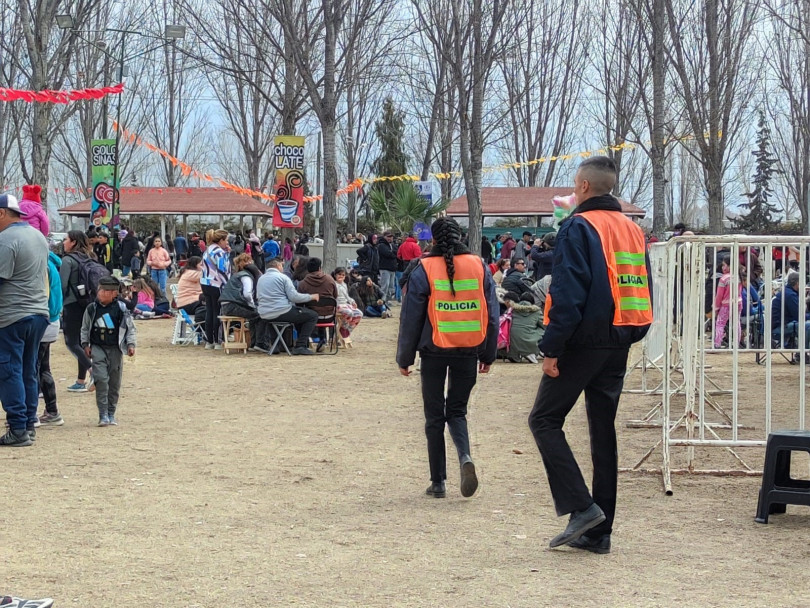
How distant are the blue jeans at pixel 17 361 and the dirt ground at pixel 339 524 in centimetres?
34

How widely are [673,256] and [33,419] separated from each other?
5313 millimetres

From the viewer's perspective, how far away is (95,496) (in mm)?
7133

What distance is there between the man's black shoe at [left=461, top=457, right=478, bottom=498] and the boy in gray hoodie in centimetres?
397

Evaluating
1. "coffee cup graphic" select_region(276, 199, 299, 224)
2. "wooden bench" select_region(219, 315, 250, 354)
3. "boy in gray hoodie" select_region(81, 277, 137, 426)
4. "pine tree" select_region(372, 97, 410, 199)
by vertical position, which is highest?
"pine tree" select_region(372, 97, 410, 199)

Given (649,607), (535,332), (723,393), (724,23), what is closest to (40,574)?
(649,607)

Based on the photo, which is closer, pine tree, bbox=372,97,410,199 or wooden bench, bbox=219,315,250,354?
wooden bench, bbox=219,315,250,354

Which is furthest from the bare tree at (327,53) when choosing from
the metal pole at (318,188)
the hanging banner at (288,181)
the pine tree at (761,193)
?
the pine tree at (761,193)

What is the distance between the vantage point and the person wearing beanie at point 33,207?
10264 mm

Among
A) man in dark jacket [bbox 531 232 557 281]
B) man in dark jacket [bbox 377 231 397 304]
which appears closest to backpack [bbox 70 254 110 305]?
man in dark jacket [bbox 531 232 557 281]

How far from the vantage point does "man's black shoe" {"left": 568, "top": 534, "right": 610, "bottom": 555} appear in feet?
18.9

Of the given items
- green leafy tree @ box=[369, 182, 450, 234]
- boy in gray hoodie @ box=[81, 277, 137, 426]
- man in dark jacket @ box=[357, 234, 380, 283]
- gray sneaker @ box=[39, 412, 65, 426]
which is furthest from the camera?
green leafy tree @ box=[369, 182, 450, 234]

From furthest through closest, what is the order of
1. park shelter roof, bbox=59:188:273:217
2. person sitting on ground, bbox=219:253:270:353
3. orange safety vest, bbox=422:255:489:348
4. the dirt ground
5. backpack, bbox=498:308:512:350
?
park shelter roof, bbox=59:188:273:217 → person sitting on ground, bbox=219:253:270:353 → backpack, bbox=498:308:512:350 → orange safety vest, bbox=422:255:489:348 → the dirt ground

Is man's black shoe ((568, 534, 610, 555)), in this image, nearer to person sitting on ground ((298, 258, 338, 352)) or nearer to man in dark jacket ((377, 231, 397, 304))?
person sitting on ground ((298, 258, 338, 352))

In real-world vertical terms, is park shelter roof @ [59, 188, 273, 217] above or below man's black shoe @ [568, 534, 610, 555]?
above
